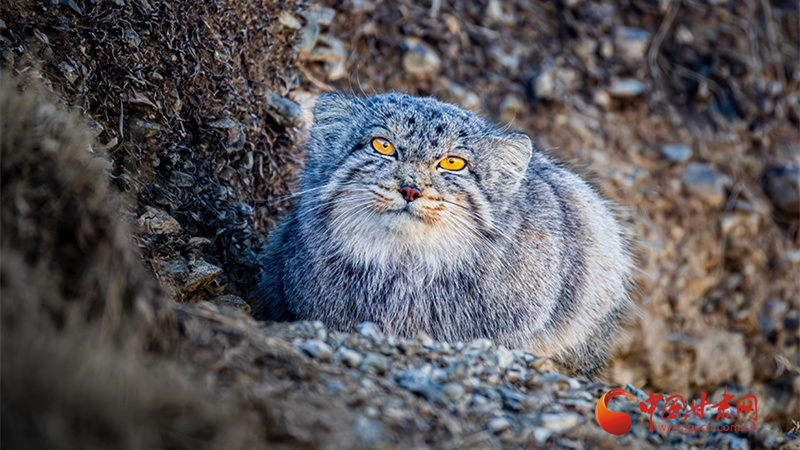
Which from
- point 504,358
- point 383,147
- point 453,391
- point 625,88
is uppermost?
point 383,147

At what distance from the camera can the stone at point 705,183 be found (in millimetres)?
7648

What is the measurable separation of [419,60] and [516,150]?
10.5 ft

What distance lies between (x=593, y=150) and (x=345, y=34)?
3163 mm

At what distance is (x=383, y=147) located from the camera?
3.84m

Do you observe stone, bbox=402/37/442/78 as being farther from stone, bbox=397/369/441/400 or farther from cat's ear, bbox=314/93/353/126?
stone, bbox=397/369/441/400

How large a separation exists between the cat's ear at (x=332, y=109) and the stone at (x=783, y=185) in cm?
612

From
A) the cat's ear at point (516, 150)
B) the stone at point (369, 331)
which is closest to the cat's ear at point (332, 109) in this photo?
the cat's ear at point (516, 150)

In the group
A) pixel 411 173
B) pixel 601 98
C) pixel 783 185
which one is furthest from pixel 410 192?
pixel 783 185

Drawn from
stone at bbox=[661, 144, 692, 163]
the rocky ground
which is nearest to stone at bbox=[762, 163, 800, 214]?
the rocky ground

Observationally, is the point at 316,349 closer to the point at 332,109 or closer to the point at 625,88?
the point at 332,109

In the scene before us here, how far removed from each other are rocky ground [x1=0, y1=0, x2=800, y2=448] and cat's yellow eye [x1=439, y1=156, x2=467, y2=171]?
107cm

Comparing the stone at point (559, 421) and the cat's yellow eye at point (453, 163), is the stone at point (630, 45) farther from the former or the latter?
the stone at point (559, 421)

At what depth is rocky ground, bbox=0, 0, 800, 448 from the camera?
1899mm

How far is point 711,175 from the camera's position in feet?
25.3
